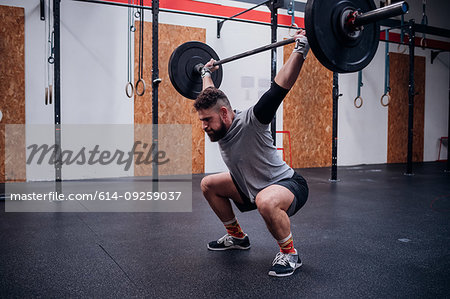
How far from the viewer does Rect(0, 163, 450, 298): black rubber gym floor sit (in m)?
1.50

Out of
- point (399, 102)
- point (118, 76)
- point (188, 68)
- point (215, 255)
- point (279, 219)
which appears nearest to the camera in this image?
point (279, 219)

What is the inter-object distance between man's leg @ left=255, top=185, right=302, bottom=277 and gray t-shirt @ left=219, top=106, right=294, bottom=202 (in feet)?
0.24

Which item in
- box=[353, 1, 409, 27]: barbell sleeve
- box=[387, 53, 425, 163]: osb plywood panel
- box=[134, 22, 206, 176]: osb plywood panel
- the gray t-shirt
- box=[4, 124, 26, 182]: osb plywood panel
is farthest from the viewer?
box=[387, 53, 425, 163]: osb plywood panel

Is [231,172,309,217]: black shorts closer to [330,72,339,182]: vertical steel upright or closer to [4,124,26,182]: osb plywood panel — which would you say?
[330,72,339,182]: vertical steel upright

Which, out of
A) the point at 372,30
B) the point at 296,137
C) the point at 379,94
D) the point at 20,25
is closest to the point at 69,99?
the point at 20,25

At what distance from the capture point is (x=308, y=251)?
1.99 meters

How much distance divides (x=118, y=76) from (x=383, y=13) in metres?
4.01

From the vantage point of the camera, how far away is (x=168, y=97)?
521 centimetres

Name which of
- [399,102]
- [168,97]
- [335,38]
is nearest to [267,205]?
[335,38]

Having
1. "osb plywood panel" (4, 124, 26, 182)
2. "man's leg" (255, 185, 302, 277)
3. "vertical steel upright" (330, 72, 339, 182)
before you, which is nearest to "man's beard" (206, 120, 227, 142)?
"man's leg" (255, 185, 302, 277)

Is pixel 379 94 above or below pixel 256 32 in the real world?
below

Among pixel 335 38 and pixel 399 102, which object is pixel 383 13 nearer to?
pixel 335 38

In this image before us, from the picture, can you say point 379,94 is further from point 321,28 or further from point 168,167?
point 321,28

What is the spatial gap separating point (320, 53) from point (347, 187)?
2919mm
